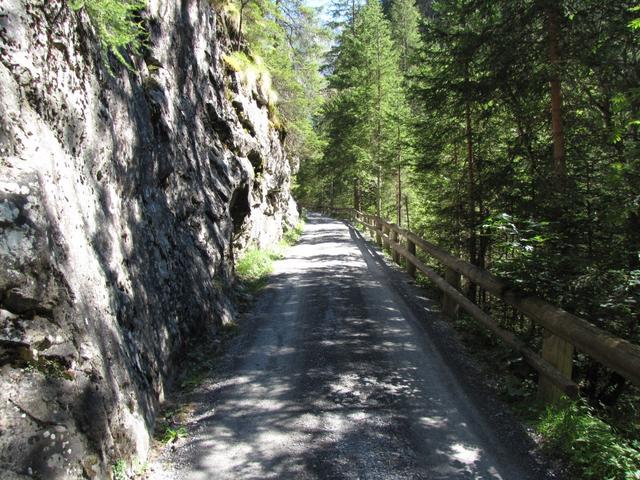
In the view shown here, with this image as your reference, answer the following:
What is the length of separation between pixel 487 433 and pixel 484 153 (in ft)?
33.0

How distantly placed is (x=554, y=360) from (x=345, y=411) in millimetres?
2169

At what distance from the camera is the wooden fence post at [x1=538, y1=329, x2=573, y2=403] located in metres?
4.29

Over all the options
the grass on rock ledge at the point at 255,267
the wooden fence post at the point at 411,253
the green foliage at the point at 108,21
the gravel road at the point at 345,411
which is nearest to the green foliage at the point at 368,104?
the grass on rock ledge at the point at 255,267

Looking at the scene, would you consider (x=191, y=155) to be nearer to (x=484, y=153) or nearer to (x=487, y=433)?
(x=487, y=433)

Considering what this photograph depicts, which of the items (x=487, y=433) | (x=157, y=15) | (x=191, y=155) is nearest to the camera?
(x=487, y=433)

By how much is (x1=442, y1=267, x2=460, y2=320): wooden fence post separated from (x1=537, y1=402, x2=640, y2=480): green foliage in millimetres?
3621

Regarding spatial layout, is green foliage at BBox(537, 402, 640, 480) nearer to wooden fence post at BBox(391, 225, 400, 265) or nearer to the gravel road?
the gravel road

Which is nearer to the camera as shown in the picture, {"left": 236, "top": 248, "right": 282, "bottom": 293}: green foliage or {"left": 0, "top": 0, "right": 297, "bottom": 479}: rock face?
{"left": 0, "top": 0, "right": 297, "bottom": 479}: rock face

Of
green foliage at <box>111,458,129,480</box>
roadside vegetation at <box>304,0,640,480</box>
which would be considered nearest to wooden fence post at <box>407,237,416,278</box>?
roadside vegetation at <box>304,0,640,480</box>

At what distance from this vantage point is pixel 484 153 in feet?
41.5

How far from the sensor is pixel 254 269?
38.8 feet

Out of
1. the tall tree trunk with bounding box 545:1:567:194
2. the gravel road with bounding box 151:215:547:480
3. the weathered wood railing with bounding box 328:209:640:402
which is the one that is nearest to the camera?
the weathered wood railing with bounding box 328:209:640:402

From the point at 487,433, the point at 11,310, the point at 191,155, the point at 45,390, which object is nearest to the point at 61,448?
the point at 45,390

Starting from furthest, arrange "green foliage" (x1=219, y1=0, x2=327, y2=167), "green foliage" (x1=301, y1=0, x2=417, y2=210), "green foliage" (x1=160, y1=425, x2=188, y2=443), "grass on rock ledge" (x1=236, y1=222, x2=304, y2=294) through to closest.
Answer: "green foliage" (x1=301, y1=0, x2=417, y2=210)
"green foliage" (x1=219, y1=0, x2=327, y2=167)
"grass on rock ledge" (x1=236, y1=222, x2=304, y2=294)
"green foliage" (x1=160, y1=425, x2=188, y2=443)
